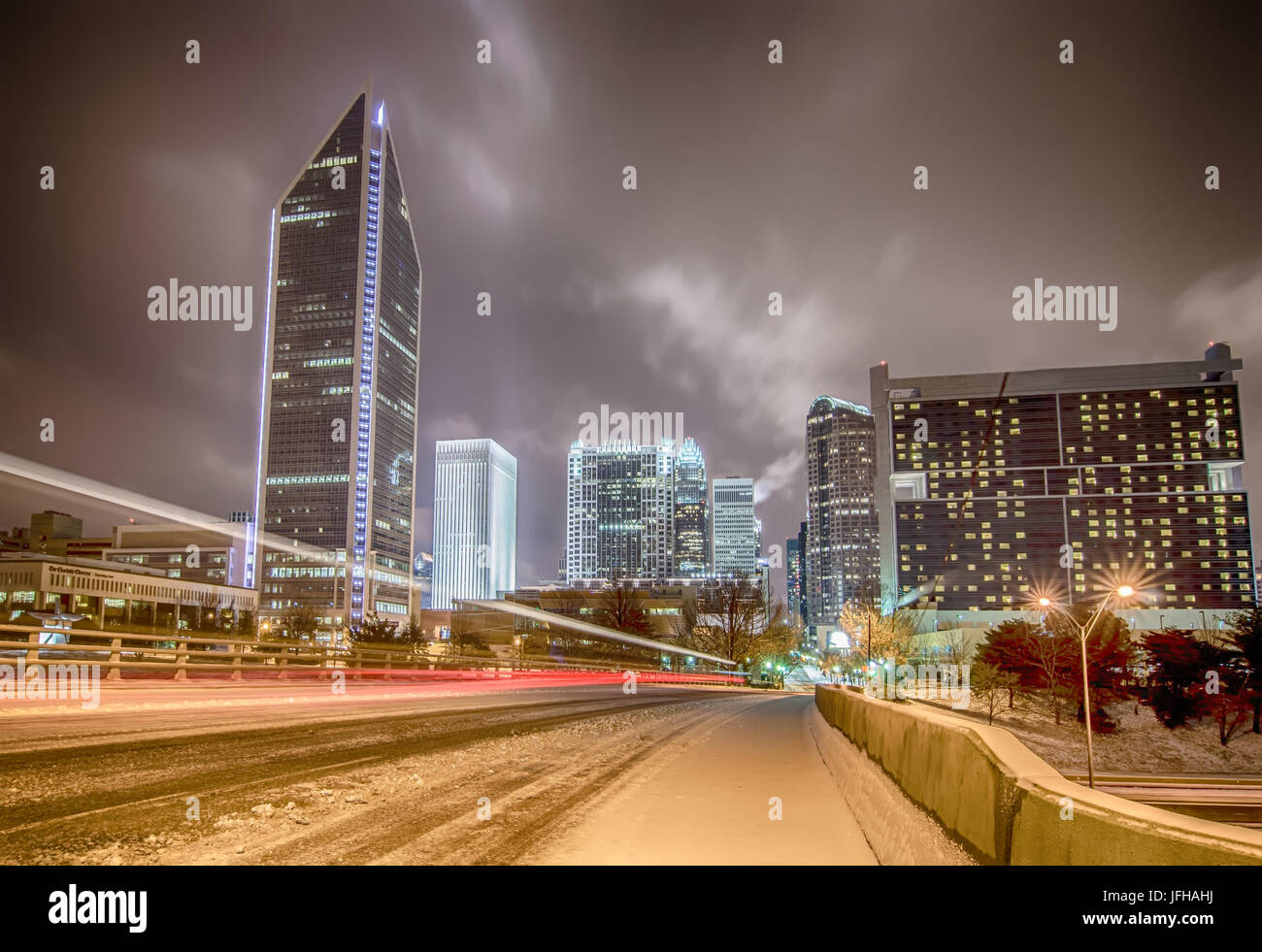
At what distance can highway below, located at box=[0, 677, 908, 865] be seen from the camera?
6.30 m

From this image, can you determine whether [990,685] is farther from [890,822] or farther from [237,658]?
[890,822]

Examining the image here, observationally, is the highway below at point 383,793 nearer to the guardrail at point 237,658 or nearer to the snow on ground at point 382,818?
the snow on ground at point 382,818

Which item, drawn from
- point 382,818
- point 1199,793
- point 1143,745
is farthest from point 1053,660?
point 382,818

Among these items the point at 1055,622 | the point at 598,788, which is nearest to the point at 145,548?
the point at 1055,622

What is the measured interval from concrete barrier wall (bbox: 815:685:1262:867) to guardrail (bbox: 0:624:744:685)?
18890 millimetres

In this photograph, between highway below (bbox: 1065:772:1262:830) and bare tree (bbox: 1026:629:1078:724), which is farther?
bare tree (bbox: 1026:629:1078:724)

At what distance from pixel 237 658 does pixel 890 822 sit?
25718 mm

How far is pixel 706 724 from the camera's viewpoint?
21.4m

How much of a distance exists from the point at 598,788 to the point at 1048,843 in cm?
707

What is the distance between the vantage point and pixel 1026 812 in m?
3.89

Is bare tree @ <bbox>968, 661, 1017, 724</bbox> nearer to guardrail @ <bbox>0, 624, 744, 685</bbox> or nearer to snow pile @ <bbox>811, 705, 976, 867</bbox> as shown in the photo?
guardrail @ <bbox>0, 624, 744, 685</bbox>

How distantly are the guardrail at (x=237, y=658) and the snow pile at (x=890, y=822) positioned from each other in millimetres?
17106

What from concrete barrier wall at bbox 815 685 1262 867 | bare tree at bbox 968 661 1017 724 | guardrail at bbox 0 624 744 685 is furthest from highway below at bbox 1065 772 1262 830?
guardrail at bbox 0 624 744 685
